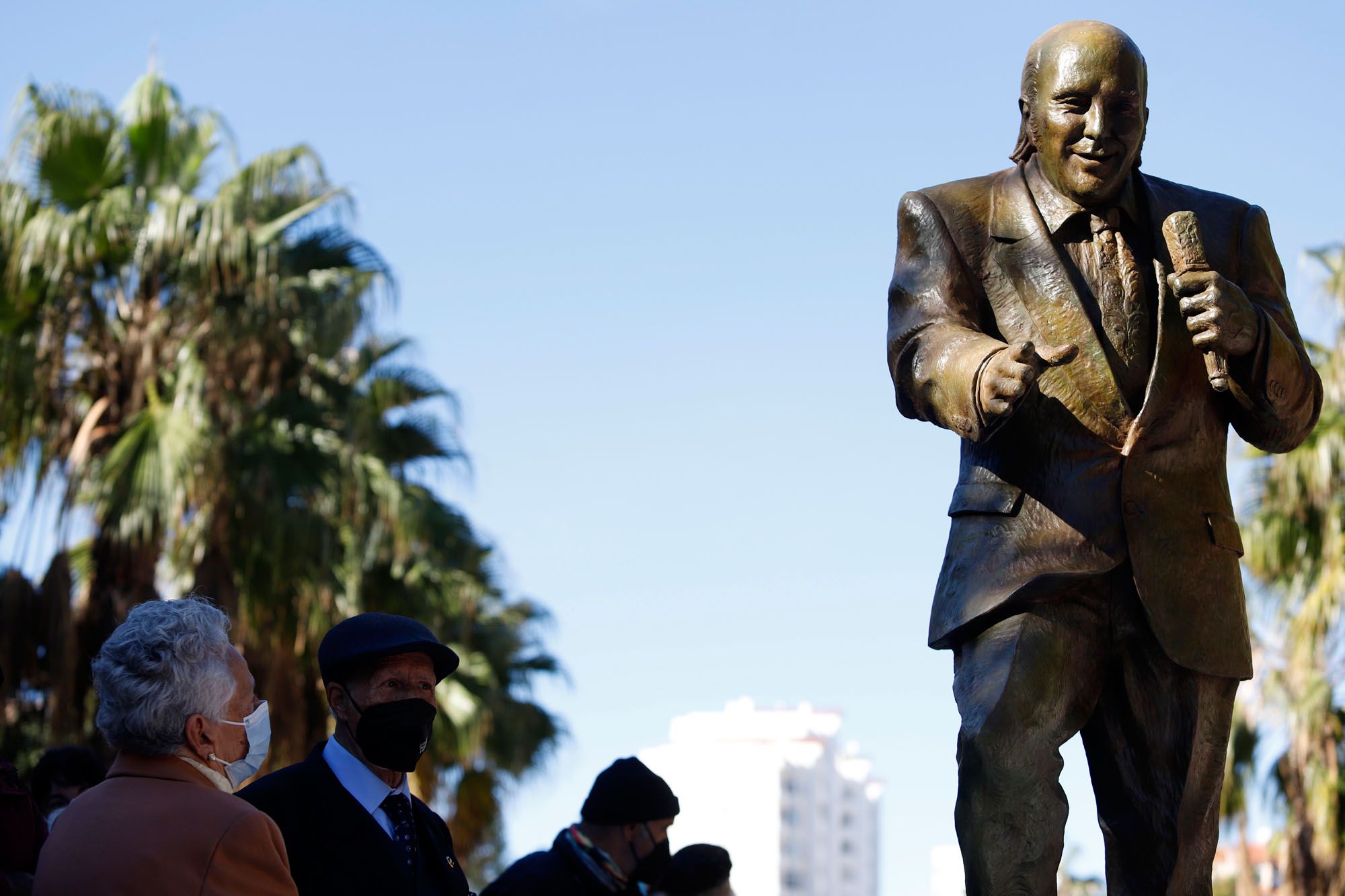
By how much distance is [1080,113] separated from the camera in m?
3.92

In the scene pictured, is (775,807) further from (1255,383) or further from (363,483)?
(1255,383)

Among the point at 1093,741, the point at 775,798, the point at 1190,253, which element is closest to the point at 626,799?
the point at 1093,741

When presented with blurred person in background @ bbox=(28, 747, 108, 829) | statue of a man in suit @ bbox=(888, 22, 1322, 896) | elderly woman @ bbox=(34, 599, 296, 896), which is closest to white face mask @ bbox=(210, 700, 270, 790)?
elderly woman @ bbox=(34, 599, 296, 896)

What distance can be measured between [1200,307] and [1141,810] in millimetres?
1074

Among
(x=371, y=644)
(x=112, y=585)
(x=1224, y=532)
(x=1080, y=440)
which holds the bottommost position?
(x=371, y=644)

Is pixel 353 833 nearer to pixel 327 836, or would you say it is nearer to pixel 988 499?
pixel 327 836

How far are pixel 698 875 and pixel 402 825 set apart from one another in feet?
3.32

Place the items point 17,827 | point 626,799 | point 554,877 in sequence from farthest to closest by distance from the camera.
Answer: point 626,799, point 554,877, point 17,827

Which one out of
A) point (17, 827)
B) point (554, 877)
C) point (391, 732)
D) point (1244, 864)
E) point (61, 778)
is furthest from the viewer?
point (1244, 864)

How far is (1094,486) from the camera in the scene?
383 cm

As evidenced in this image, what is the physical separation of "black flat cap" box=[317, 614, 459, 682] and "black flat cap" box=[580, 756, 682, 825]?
43.7 inches

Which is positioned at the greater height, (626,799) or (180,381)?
(180,381)

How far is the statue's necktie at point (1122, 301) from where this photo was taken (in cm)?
390

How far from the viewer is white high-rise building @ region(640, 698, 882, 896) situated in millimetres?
109062
